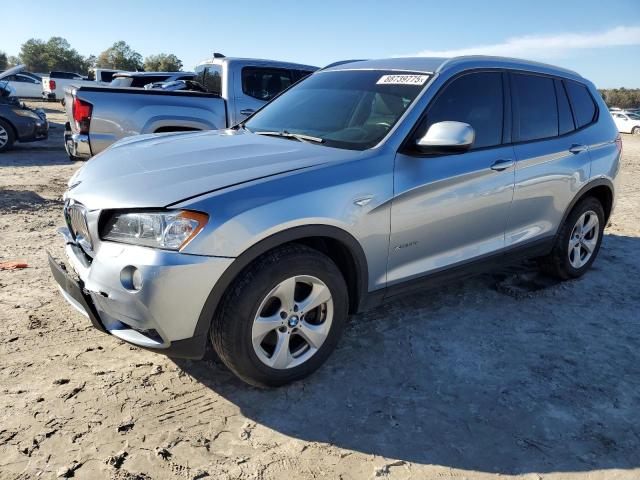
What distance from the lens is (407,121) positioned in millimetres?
3266

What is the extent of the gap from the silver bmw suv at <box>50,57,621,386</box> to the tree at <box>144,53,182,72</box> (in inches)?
2725

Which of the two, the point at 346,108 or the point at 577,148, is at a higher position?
the point at 346,108

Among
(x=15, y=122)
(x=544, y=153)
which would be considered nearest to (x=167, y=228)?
(x=544, y=153)

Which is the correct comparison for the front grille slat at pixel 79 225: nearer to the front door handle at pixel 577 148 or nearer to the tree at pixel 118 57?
the front door handle at pixel 577 148

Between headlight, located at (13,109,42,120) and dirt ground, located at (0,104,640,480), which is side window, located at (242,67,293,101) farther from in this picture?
headlight, located at (13,109,42,120)

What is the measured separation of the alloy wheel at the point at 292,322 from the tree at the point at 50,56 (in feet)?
252

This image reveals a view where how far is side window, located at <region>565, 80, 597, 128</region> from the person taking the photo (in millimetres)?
4551

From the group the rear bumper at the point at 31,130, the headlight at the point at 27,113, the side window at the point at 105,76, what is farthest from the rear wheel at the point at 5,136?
the side window at the point at 105,76


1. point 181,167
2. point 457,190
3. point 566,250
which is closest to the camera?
point 181,167

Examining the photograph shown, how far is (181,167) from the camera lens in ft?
9.42

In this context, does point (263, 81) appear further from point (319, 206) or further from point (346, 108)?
point (319, 206)

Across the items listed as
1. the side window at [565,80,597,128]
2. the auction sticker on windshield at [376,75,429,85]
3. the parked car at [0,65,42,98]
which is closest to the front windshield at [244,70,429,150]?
the auction sticker on windshield at [376,75,429,85]

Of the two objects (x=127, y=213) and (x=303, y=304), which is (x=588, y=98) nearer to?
(x=303, y=304)

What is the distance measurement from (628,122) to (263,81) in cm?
2885
